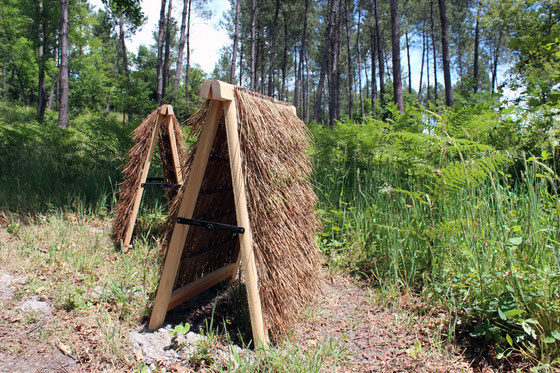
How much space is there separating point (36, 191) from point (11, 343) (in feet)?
10.7

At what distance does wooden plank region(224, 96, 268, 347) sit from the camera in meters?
2.15

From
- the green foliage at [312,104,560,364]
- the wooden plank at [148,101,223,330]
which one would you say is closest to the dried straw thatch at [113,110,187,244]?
the wooden plank at [148,101,223,330]

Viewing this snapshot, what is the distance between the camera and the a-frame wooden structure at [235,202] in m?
2.15

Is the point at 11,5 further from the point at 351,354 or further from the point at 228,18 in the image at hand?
the point at 351,354

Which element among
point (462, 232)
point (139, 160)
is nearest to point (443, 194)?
point (462, 232)

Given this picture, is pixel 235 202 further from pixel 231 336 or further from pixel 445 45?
pixel 445 45

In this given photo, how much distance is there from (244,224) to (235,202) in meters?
0.16

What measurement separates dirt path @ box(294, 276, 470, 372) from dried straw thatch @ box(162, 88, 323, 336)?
0.19 meters

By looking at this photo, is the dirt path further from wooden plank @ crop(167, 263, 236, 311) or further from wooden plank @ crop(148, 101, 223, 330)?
wooden plank @ crop(148, 101, 223, 330)

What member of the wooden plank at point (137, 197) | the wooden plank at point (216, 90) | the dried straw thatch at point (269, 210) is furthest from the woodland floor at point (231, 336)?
the wooden plank at point (216, 90)

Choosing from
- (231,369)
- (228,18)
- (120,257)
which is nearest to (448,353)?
(231,369)

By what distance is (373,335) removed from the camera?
2445 millimetres

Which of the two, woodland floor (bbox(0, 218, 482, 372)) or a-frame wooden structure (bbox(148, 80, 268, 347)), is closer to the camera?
woodland floor (bbox(0, 218, 482, 372))

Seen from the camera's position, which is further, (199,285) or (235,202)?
(199,285)
